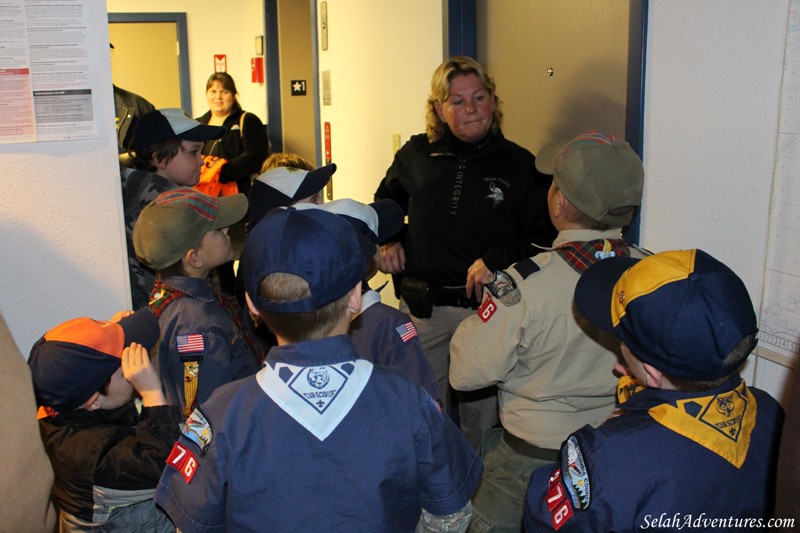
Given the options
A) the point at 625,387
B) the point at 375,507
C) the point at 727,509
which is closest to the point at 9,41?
the point at 375,507


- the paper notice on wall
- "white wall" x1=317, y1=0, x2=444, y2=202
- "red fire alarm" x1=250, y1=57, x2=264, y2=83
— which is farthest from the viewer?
"red fire alarm" x1=250, y1=57, x2=264, y2=83

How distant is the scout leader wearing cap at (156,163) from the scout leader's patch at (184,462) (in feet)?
4.35

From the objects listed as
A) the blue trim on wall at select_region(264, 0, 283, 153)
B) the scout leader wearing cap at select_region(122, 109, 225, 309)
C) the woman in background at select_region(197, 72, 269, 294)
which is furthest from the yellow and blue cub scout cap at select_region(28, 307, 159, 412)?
the blue trim on wall at select_region(264, 0, 283, 153)

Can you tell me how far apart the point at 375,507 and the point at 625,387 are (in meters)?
0.56

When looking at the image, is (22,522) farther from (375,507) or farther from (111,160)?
(111,160)

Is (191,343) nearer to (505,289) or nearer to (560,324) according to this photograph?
(505,289)

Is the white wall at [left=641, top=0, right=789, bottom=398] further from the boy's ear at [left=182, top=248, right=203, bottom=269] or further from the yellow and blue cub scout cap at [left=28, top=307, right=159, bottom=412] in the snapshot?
the yellow and blue cub scout cap at [left=28, top=307, right=159, bottom=412]

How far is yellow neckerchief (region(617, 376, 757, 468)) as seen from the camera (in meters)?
1.29

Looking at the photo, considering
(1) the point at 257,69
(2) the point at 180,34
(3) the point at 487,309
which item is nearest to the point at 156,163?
(3) the point at 487,309

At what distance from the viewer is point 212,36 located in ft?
26.5

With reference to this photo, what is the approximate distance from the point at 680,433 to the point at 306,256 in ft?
2.38

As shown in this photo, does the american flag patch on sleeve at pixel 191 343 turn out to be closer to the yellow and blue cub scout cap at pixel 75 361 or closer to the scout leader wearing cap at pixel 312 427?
the yellow and blue cub scout cap at pixel 75 361

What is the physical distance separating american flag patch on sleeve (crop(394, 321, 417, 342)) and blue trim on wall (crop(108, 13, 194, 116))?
6.74m

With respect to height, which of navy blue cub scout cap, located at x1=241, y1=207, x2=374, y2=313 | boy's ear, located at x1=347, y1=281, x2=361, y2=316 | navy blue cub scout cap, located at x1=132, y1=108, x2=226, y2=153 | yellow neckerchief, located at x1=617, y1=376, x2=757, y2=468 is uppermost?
navy blue cub scout cap, located at x1=132, y1=108, x2=226, y2=153
